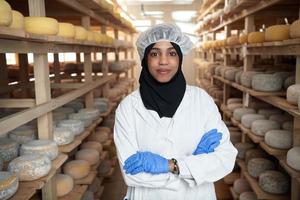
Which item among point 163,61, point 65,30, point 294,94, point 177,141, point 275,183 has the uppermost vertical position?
point 65,30

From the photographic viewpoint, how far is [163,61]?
1.52m

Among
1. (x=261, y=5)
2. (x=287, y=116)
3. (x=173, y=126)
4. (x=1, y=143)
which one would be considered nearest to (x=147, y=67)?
(x=173, y=126)

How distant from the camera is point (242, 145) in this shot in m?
3.36

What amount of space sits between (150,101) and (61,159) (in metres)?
0.87

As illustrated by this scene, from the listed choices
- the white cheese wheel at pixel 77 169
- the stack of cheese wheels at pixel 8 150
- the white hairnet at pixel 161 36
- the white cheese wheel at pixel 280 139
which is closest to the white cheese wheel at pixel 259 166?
the white cheese wheel at pixel 280 139

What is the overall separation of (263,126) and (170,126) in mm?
1509

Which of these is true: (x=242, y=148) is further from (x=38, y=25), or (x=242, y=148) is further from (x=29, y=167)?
(x=38, y=25)

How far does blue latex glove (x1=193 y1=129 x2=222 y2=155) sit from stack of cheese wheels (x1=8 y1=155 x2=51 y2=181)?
0.87 m

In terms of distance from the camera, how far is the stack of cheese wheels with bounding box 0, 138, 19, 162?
1934 mm

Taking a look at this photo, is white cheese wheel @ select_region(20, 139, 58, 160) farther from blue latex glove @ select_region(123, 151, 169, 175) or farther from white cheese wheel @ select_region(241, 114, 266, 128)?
white cheese wheel @ select_region(241, 114, 266, 128)

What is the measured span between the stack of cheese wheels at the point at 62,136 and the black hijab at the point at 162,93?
3.22 feet

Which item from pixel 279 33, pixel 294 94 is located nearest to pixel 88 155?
pixel 294 94

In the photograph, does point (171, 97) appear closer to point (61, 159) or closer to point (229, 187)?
point (61, 159)

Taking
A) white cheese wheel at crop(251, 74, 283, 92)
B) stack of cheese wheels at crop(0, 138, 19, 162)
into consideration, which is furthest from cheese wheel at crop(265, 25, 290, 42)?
stack of cheese wheels at crop(0, 138, 19, 162)
